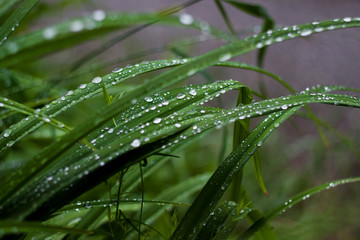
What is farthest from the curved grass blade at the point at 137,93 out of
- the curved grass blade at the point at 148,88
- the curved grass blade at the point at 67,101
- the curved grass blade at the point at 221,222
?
the curved grass blade at the point at 221,222

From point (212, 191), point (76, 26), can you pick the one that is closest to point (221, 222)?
point (212, 191)

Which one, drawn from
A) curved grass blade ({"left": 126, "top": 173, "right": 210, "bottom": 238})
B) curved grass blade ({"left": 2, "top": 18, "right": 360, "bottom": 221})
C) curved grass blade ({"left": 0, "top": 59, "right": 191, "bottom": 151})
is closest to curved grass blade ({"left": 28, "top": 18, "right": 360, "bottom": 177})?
curved grass blade ({"left": 2, "top": 18, "right": 360, "bottom": 221})

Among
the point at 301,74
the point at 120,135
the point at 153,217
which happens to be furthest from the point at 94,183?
the point at 301,74

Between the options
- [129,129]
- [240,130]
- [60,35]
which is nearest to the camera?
[60,35]

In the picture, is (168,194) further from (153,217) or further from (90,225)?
(90,225)

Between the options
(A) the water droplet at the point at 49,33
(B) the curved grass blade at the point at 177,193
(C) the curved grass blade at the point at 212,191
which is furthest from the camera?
(B) the curved grass blade at the point at 177,193

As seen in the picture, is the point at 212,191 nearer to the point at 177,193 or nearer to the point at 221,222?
the point at 221,222

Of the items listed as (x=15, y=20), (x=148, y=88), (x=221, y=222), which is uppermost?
(x=15, y=20)

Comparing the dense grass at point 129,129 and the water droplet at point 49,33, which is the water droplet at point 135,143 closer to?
the dense grass at point 129,129
